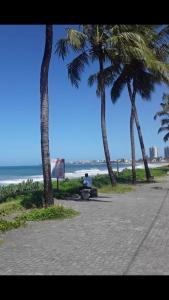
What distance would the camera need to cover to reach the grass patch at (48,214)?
12602 mm

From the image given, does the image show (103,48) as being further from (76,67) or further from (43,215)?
(43,215)

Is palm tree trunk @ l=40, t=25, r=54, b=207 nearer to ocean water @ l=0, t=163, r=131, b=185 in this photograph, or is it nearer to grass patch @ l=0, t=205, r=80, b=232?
grass patch @ l=0, t=205, r=80, b=232

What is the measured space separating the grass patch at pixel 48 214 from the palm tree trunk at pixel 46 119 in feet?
3.38

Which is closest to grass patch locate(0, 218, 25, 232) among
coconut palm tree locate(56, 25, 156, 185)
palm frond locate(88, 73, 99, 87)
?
coconut palm tree locate(56, 25, 156, 185)

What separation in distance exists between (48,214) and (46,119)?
313cm

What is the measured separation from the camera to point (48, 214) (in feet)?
42.4

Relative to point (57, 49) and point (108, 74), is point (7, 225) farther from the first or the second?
point (108, 74)

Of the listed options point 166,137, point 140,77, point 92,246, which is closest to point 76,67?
point 140,77

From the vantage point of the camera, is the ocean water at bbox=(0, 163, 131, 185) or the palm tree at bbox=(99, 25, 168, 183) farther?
the ocean water at bbox=(0, 163, 131, 185)

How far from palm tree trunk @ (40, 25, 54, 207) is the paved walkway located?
1.25 m

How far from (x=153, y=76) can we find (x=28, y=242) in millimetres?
22298

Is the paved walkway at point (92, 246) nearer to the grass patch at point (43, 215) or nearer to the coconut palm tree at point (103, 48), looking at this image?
the grass patch at point (43, 215)

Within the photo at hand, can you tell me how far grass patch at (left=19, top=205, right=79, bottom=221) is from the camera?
1260 centimetres

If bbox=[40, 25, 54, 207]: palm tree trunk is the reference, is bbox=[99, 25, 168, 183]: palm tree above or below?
above
